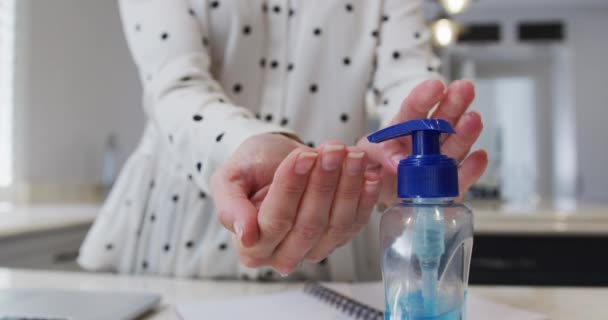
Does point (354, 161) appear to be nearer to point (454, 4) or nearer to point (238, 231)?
point (238, 231)

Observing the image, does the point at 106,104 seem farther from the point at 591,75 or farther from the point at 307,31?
the point at 591,75

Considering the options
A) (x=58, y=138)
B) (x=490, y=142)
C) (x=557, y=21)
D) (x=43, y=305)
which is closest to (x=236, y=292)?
(x=43, y=305)

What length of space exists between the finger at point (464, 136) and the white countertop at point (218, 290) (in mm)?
181

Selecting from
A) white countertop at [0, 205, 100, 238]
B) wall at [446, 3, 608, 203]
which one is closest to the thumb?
white countertop at [0, 205, 100, 238]

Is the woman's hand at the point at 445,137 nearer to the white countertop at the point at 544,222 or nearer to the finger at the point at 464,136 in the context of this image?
the finger at the point at 464,136

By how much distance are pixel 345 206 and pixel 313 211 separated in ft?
0.08

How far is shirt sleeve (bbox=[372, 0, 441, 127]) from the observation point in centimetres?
65

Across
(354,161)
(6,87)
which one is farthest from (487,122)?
(354,161)

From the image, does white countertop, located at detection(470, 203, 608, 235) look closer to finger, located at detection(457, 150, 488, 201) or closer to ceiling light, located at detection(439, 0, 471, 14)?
ceiling light, located at detection(439, 0, 471, 14)

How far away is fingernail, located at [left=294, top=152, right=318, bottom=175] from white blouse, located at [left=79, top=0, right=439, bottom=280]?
381mm

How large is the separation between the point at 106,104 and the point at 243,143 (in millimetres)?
2210

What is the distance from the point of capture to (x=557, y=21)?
3.75 meters

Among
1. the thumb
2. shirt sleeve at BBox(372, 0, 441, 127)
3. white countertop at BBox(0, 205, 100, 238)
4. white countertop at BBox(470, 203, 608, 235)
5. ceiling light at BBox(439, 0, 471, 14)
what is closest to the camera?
the thumb

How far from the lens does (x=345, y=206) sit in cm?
34
